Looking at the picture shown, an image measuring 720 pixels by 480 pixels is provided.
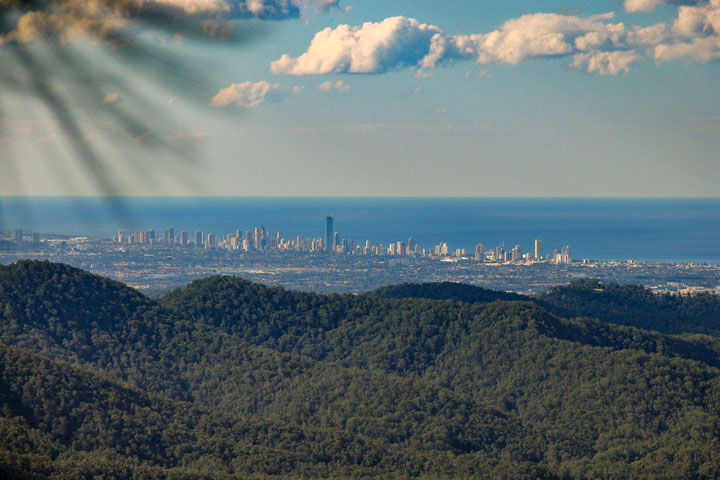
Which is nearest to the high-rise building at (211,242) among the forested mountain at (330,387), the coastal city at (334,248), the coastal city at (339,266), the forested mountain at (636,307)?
the coastal city at (334,248)

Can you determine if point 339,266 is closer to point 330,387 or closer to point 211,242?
point 211,242

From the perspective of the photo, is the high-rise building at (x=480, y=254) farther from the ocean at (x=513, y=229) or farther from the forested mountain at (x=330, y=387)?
the forested mountain at (x=330, y=387)

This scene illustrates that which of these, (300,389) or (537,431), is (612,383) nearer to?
(537,431)

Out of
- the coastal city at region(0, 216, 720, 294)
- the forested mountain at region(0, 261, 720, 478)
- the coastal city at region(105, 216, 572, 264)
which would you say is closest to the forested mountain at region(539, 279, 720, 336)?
the forested mountain at region(0, 261, 720, 478)

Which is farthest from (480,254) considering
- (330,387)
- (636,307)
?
(330,387)

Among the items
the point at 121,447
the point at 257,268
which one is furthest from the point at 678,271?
the point at 121,447

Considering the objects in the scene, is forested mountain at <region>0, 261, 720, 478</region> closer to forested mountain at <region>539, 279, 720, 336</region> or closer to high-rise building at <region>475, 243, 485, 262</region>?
forested mountain at <region>539, 279, 720, 336</region>
